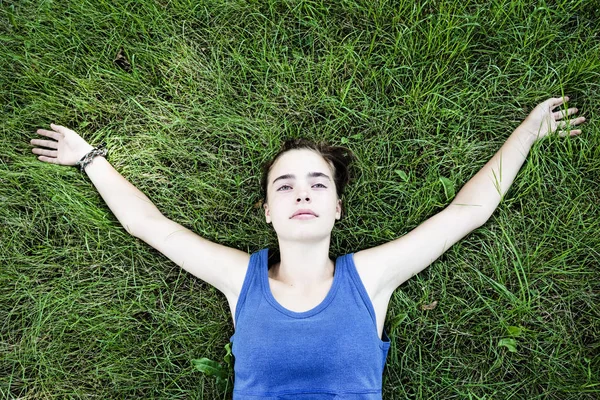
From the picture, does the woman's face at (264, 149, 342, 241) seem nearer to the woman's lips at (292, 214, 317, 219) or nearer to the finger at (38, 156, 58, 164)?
the woman's lips at (292, 214, 317, 219)

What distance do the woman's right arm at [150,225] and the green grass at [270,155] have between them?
125mm

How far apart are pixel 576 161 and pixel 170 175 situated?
3049mm

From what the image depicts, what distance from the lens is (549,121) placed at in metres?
3.48

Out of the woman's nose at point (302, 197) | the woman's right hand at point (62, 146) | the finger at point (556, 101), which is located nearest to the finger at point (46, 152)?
the woman's right hand at point (62, 146)

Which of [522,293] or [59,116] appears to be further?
[59,116]

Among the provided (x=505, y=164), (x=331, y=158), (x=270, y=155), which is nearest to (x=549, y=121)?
(x=505, y=164)

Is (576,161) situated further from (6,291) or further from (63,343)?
(6,291)

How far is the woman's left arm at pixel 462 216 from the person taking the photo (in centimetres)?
317

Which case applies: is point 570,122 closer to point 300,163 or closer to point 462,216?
point 462,216

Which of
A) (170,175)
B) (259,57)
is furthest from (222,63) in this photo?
(170,175)

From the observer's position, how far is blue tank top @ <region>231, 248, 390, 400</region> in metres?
2.88

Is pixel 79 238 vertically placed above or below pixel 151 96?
below

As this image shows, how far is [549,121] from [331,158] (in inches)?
63.5

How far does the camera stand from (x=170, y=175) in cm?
374
